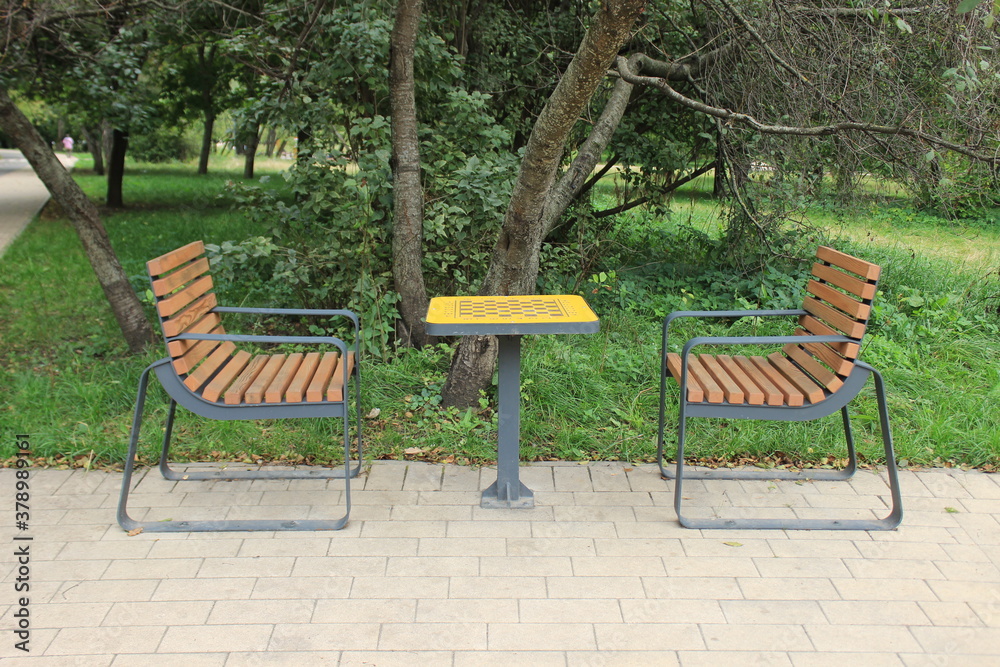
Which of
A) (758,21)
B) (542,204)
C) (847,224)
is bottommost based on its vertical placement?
(847,224)

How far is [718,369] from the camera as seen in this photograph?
366cm

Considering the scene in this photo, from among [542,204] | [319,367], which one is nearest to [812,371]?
[542,204]

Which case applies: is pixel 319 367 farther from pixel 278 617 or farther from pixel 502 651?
pixel 502 651

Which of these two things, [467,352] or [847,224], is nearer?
[467,352]

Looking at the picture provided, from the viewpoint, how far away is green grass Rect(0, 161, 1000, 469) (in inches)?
162

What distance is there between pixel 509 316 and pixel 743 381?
3.65 feet

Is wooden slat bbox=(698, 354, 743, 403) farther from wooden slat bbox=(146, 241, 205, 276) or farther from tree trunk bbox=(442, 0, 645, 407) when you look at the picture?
wooden slat bbox=(146, 241, 205, 276)

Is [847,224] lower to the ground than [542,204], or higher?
lower

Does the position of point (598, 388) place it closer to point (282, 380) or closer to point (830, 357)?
point (830, 357)

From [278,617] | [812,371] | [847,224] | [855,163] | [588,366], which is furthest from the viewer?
[847,224]

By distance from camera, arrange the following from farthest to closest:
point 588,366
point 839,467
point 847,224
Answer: point 847,224
point 588,366
point 839,467

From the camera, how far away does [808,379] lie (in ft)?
11.5

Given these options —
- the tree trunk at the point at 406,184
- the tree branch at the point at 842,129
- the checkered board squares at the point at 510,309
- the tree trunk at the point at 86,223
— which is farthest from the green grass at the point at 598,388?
the tree branch at the point at 842,129

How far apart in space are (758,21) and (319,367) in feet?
13.1
